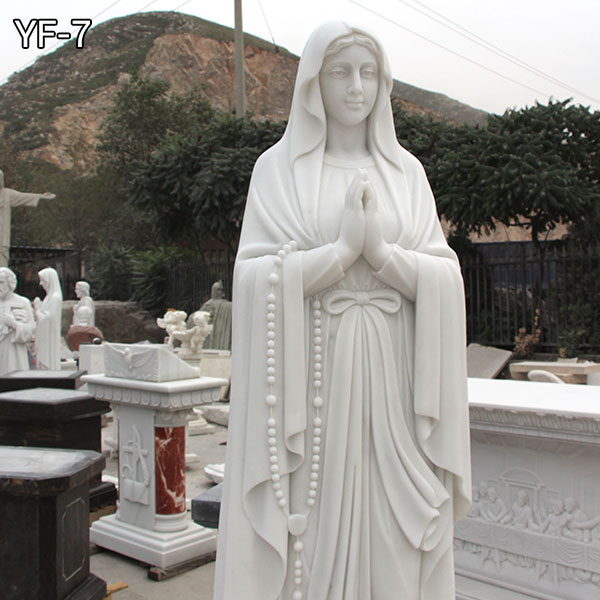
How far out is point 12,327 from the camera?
7715mm

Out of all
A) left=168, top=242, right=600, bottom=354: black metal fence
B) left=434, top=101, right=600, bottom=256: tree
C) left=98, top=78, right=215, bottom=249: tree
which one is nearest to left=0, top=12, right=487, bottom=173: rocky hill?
left=98, top=78, right=215, bottom=249: tree

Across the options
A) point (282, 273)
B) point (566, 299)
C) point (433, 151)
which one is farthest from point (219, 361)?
point (282, 273)

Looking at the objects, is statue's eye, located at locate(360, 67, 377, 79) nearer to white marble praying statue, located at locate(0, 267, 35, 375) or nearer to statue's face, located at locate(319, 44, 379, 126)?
statue's face, located at locate(319, 44, 379, 126)

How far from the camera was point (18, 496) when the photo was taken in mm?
2699

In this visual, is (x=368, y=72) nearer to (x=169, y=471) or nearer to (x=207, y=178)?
(x=169, y=471)

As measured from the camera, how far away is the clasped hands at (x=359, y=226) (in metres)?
1.93

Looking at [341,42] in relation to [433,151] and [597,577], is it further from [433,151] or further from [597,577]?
[433,151]

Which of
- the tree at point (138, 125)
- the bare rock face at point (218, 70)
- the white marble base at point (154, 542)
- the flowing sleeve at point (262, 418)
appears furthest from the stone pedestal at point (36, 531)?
the bare rock face at point (218, 70)

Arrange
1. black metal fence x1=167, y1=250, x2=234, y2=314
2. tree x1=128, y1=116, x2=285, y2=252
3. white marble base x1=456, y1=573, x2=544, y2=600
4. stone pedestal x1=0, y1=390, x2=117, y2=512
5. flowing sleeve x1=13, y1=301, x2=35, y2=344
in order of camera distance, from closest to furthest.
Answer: white marble base x1=456, y1=573, x2=544, y2=600 → stone pedestal x1=0, y1=390, x2=117, y2=512 → flowing sleeve x1=13, y1=301, x2=35, y2=344 → tree x1=128, y1=116, x2=285, y2=252 → black metal fence x1=167, y1=250, x2=234, y2=314

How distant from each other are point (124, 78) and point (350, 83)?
148 ft

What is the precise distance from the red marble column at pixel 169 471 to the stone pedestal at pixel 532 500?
196cm

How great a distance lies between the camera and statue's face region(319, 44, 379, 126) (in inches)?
82.4

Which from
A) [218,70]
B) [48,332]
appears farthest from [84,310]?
[218,70]

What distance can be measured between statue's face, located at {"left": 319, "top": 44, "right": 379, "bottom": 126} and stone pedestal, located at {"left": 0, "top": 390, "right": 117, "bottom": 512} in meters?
3.65
